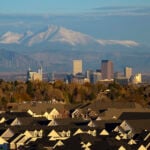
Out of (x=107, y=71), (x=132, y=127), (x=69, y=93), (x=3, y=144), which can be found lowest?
(x=107, y=71)

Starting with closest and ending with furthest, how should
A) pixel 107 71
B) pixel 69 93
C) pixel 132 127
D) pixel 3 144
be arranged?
pixel 3 144
pixel 132 127
pixel 69 93
pixel 107 71

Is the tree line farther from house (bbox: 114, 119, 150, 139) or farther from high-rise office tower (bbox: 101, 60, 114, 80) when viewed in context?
high-rise office tower (bbox: 101, 60, 114, 80)

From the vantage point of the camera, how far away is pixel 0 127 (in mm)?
42031

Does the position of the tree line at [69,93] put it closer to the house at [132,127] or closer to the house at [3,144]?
the house at [132,127]

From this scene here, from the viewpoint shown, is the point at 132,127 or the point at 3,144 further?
the point at 132,127

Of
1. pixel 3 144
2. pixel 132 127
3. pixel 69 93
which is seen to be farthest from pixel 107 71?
pixel 3 144

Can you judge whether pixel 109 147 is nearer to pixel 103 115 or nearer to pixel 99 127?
pixel 99 127

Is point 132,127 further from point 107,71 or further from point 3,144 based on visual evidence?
point 107,71

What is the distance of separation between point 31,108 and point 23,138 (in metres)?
17.6

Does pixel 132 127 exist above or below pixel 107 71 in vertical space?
above

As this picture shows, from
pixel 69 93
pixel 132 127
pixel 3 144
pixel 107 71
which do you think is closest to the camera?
pixel 3 144

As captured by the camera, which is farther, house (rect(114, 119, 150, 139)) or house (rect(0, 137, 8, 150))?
house (rect(114, 119, 150, 139))

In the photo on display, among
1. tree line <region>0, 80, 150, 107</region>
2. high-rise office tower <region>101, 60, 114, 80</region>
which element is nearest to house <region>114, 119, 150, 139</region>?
tree line <region>0, 80, 150, 107</region>

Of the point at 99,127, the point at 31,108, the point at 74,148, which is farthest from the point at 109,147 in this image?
the point at 31,108
